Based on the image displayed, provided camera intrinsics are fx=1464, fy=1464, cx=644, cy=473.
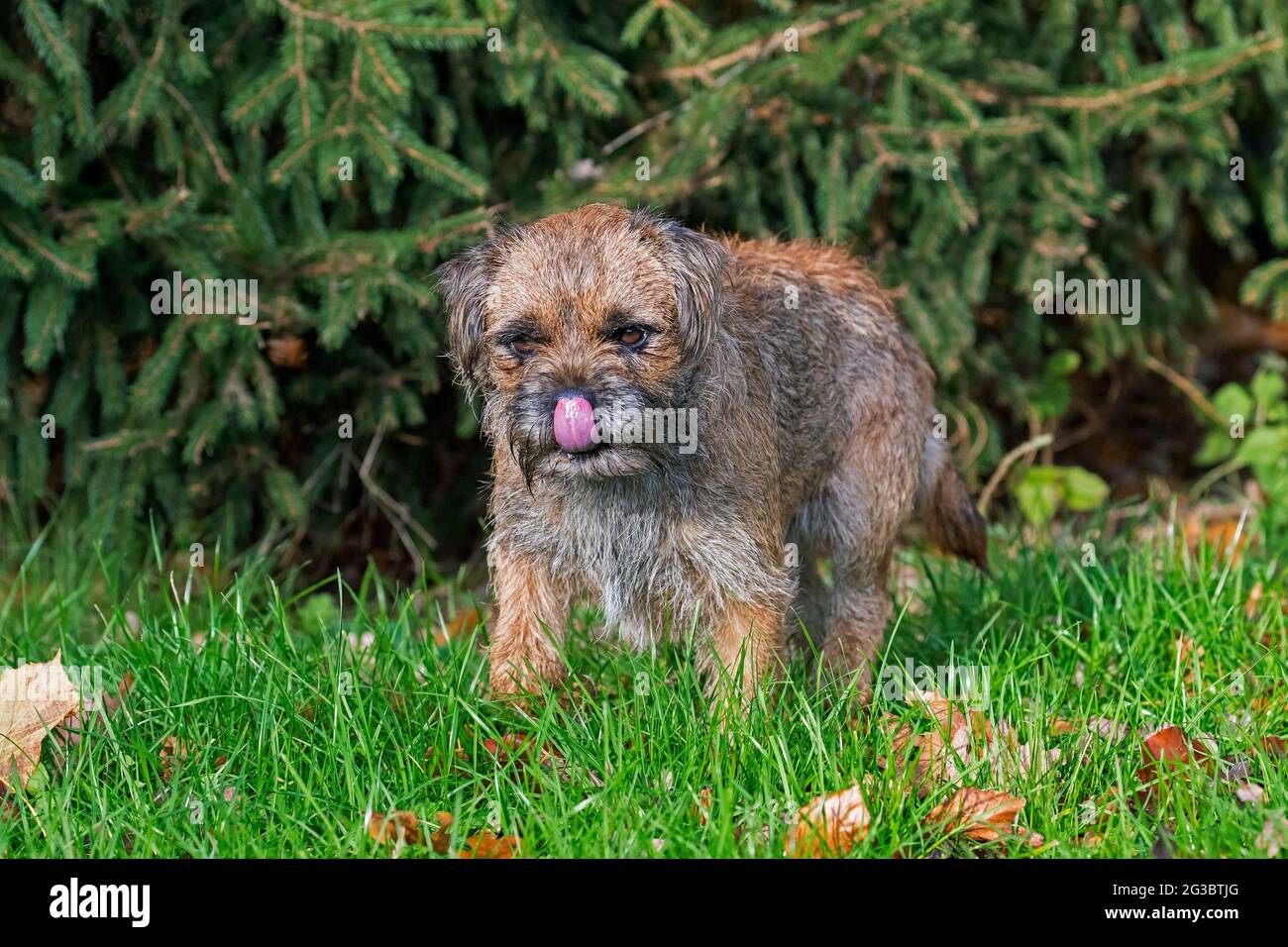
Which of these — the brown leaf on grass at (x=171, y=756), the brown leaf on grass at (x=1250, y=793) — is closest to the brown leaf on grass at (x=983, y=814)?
the brown leaf on grass at (x=1250, y=793)

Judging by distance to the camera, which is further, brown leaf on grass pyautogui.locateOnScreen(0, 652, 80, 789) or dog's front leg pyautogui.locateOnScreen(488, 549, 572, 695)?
dog's front leg pyautogui.locateOnScreen(488, 549, 572, 695)

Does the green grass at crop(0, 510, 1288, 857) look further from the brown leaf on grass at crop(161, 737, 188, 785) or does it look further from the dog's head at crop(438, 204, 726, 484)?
the dog's head at crop(438, 204, 726, 484)

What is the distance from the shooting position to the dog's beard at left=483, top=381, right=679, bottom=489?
3.24m

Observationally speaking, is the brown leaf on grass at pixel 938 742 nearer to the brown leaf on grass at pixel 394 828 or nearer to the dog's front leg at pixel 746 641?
the dog's front leg at pixel 746 641

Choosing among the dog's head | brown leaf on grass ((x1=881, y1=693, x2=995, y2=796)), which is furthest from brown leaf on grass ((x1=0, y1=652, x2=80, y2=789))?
brown leaf on grass ((x1=881, y1=693, x2=995, y2=796))

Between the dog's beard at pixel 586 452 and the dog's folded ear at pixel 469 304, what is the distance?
0.26m

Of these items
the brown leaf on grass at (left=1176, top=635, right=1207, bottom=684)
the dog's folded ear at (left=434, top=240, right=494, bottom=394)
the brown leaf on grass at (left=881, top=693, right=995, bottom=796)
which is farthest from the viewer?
the brown leaf on grass at (left=1176, top=635, right=1207, bottom=684)

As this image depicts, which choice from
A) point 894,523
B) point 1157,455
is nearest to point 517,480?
point 894,523

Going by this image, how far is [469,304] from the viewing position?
357 cm

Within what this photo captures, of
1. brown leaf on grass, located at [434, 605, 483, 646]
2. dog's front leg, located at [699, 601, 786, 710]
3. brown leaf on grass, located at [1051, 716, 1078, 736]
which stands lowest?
brown leaf on grass, located at [1051, 716, 1078, 736]

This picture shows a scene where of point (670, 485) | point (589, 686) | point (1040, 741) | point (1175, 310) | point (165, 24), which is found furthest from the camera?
point (1175, 310)

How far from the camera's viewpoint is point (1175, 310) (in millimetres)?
6020

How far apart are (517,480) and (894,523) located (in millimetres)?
1167

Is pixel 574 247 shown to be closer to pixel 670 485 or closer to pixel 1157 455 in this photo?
pixel 670 485
